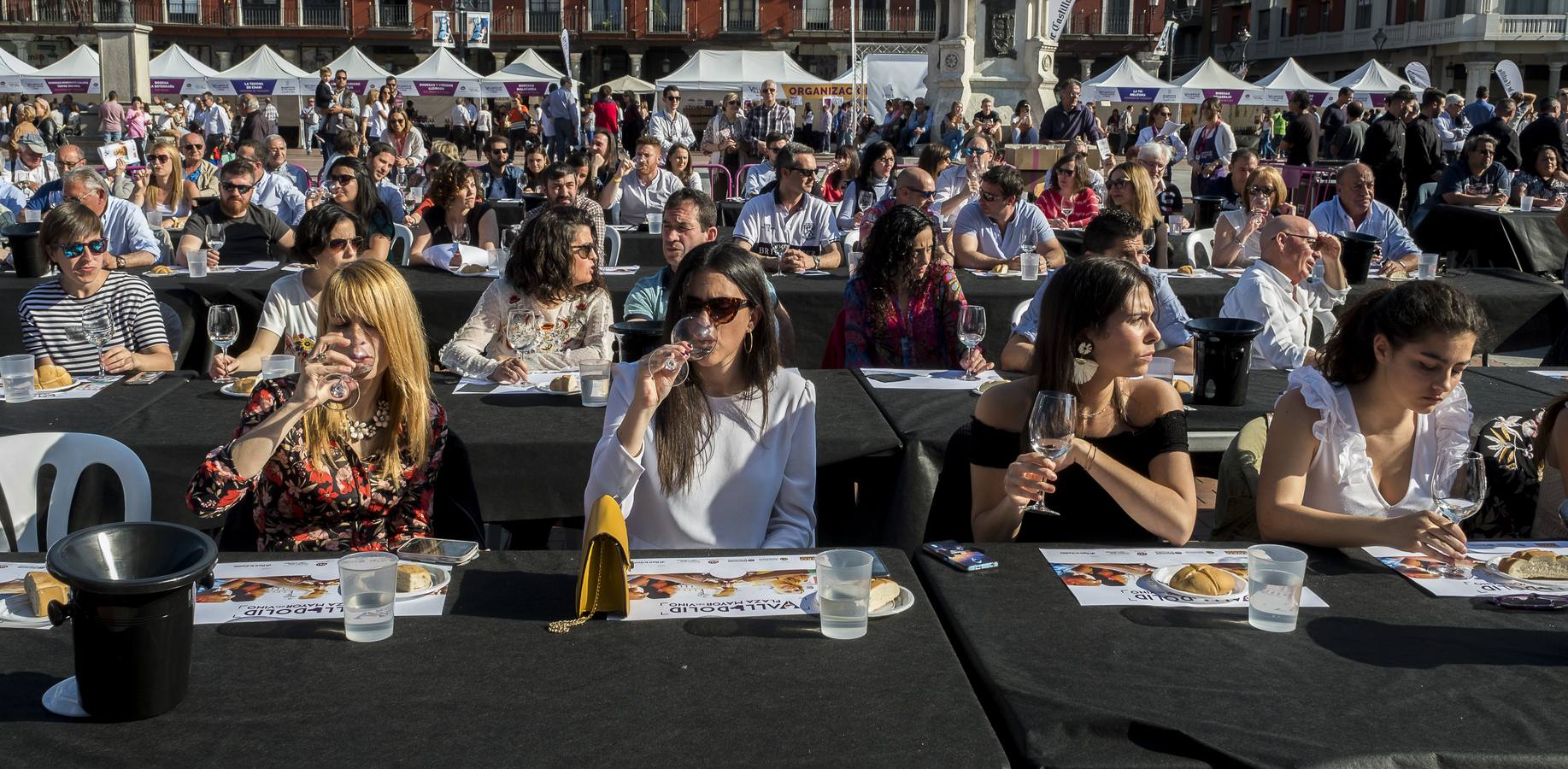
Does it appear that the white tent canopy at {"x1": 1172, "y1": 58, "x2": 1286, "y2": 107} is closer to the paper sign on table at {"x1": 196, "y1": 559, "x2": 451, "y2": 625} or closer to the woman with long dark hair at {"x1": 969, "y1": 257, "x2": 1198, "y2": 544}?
the woman with long dark hair at {"x1": 969, "y1": 257, "x2": 1198, "y2": 544}

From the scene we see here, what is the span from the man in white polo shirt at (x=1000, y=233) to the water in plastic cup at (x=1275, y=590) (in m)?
5.27

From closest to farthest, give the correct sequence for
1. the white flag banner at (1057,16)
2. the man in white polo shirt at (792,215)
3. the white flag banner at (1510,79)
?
the man in white polo shirt at (792,215), the white flag banner at (1510,79), the white flag banner at (1057,16)

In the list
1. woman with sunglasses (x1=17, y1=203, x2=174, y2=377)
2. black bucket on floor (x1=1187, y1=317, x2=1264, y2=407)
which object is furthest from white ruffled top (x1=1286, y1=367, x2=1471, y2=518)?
woman with sunglasses (x1=17, y1=203, x2=174, y2=377)

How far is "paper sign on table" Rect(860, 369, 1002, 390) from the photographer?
4191 millimetres

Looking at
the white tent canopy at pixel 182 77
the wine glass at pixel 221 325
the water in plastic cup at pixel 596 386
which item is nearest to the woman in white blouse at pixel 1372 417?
the water in plastic cup at pixel 596 386

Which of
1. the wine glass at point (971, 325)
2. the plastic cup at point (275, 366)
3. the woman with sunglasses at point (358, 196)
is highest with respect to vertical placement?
the woman with sunglasses at point (358, 196)

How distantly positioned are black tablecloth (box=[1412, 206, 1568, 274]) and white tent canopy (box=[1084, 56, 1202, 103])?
1616cm

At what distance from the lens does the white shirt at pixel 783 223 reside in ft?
25.4

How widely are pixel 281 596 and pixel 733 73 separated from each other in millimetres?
29429

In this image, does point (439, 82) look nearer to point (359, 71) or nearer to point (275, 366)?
point (359, 71)

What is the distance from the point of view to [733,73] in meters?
30.6

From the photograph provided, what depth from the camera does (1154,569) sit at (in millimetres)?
2355

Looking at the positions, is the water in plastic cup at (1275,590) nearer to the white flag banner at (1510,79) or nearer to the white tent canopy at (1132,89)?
the white flag banner at (1510,79)

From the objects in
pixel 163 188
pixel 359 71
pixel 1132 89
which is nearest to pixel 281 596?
pixel 163 188
